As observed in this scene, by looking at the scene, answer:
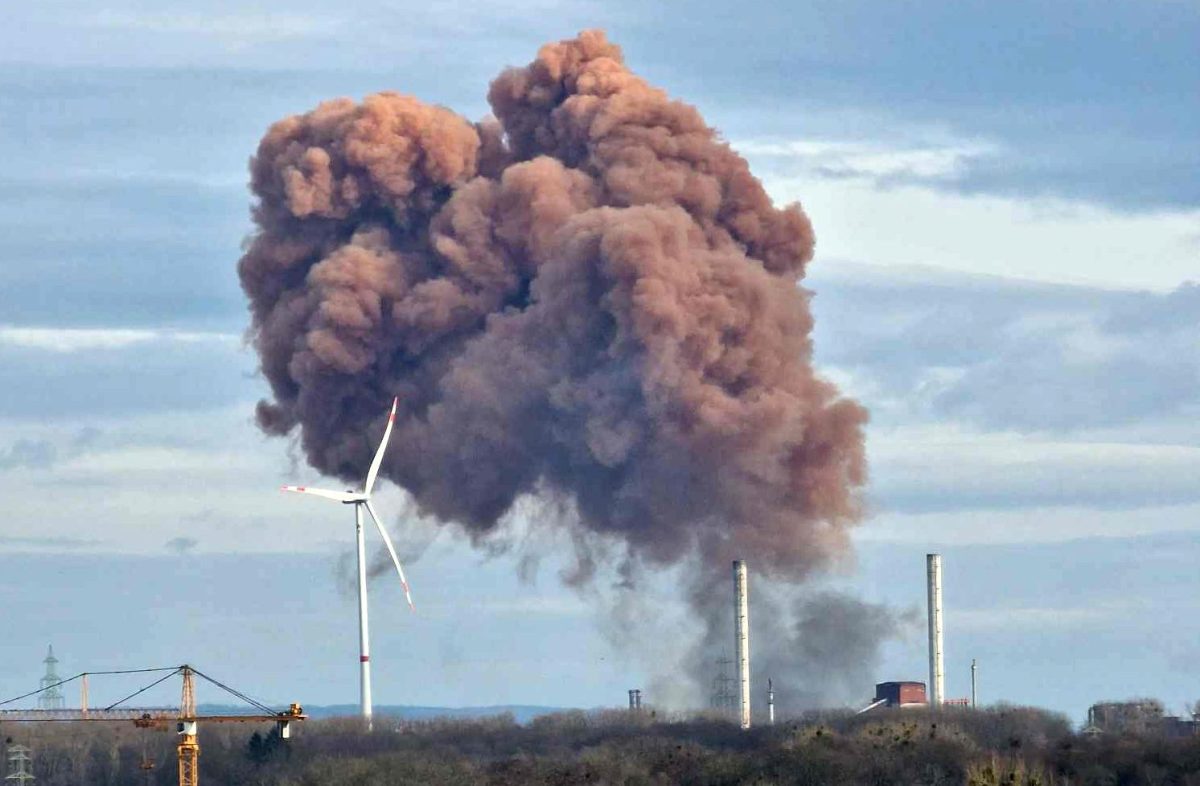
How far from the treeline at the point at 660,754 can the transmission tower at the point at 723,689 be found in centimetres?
165

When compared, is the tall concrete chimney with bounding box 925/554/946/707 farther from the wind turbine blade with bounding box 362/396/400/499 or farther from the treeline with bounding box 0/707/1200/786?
the wind turbine blade with bounding box 362/396/400/499

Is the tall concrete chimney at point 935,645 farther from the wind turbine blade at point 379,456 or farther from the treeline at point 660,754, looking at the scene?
the wind turbine blade at point 379,456

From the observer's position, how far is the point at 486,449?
116 m

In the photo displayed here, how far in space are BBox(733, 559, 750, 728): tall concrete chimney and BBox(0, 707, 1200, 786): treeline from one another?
1.41m

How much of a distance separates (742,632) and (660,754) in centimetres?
844

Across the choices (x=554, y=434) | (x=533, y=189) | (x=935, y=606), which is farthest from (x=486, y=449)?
(x=935, y=606)

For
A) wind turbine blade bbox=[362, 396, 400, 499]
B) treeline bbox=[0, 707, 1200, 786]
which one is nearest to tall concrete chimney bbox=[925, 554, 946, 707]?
treeline bbox=[0, 707, 1200, 786]

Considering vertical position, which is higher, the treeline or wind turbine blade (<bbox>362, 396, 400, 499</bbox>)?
wind turbine blade (<bbox>362, 396, 400, 499</bbox>)

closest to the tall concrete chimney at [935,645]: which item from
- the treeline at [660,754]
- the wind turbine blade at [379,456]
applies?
the treeline at [660,754]

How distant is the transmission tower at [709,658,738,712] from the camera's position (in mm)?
116250

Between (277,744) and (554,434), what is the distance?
22320mm

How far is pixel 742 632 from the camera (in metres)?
114

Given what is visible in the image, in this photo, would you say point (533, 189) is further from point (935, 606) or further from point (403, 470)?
point (935, 606)

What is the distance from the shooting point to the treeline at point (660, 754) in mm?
99062
